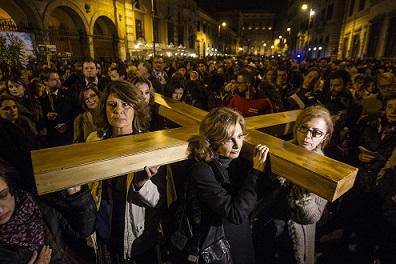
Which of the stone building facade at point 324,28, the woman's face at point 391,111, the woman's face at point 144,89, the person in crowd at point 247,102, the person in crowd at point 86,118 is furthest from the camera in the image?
the stone building facade at point 324,28

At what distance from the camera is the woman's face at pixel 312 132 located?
1.98m

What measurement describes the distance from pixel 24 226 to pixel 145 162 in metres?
1.17

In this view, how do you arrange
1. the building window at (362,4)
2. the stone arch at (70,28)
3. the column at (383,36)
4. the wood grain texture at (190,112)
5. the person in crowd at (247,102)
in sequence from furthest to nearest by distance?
1. the building window at (362,4)
2. the column at (383,36)
3. the stone arch at (70,28)
4. the person in crowd at (247,102)
5. the wood grain texture at (190,112)

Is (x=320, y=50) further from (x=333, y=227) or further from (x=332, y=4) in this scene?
(x=333, y=227)

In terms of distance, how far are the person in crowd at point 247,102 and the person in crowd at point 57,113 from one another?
2.84 metres

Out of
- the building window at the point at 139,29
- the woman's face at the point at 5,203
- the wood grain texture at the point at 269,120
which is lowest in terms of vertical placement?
the woman's face at the point at 5,203

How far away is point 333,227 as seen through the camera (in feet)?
11.6

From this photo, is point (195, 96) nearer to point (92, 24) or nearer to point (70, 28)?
point (92, 24)

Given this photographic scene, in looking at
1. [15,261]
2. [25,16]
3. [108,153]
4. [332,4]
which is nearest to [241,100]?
[108,153]

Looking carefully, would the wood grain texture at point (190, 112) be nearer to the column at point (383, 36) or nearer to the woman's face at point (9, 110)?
the woman's face at point (9, 110)

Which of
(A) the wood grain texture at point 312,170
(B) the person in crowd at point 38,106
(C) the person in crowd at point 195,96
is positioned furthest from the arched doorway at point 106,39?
(A) the wood grain texture at point 312,170

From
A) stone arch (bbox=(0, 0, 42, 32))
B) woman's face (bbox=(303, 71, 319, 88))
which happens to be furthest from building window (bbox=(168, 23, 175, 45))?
woman's face (bbox=(303, 71, 319, 88))

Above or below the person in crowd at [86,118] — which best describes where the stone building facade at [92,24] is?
above

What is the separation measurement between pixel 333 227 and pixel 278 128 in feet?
7.72
